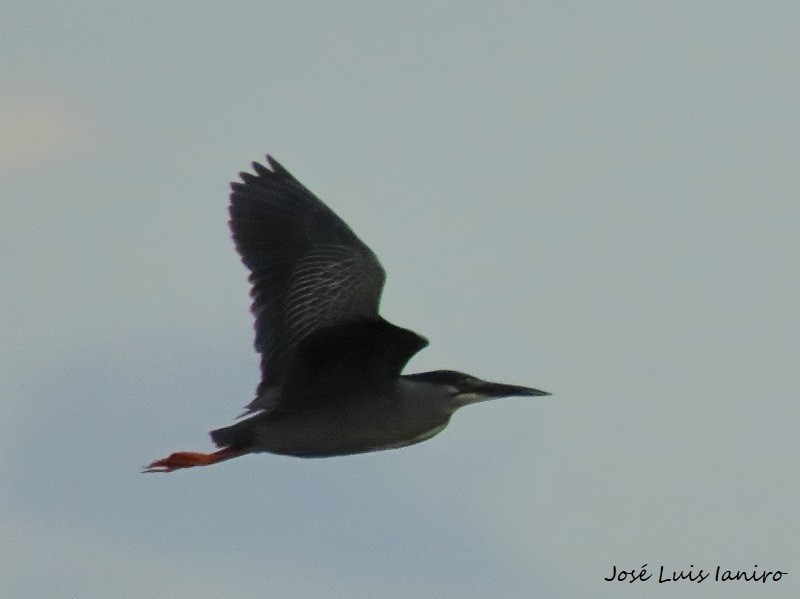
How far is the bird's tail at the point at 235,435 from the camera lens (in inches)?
551

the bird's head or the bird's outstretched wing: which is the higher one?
the bird's outstretched wing

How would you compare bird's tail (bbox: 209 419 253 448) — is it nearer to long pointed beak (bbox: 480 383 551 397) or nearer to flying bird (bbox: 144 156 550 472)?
flying bird (bbox: 144 156 550 472)

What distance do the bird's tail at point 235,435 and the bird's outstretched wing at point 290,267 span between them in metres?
0.15

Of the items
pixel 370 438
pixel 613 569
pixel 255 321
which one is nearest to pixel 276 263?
pixel 255 321

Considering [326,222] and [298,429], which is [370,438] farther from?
[326,222]

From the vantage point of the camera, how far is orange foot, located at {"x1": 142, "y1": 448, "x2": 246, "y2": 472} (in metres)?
14.3

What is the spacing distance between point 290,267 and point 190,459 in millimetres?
1640

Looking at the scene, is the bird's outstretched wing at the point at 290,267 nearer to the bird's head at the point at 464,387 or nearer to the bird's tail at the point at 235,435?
the bird's tail at the point at 235,435

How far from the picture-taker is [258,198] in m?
14.4

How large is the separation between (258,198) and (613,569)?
13.7ft

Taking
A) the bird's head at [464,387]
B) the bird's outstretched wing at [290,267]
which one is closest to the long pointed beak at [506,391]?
the bird's head at [464,387]

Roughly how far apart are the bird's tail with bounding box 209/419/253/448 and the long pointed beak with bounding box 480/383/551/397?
5.67ft

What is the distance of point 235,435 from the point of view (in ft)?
46.1

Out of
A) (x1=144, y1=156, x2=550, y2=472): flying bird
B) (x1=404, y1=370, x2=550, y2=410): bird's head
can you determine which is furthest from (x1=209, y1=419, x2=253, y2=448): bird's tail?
(x1=404, y1=370, x2=550, y2=410): bird's head
